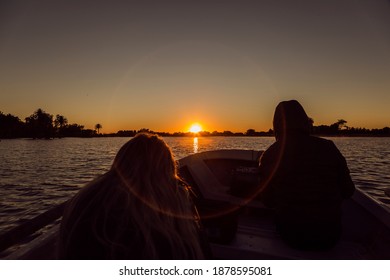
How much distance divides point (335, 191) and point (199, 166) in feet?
12.5

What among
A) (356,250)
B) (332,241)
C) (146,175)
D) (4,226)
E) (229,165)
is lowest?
(4,226)

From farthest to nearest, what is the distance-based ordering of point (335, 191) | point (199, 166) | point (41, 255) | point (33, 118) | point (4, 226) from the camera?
point (33, 118) → point (4, 226) → point (199, 166) → point (41, 255) → point (335, 191)

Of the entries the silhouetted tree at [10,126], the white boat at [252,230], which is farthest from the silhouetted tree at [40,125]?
the white boat at [252,230]

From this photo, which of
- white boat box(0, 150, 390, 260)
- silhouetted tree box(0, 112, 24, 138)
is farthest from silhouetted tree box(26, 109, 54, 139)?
white boat box(0, 150, 390, 260)

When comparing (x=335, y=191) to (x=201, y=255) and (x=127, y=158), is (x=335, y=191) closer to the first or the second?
(x=201, y=255)

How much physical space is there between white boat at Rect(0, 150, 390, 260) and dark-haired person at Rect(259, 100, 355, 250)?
35 centimetres

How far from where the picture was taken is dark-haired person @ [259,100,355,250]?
9.36 ft

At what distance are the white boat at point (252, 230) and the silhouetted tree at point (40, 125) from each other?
572 feet

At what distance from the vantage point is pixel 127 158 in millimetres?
1518

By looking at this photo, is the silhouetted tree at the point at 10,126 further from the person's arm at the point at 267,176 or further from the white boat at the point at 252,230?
the person's arm at the point at 267,176

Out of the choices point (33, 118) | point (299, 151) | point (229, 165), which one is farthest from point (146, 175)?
point (33, 118)

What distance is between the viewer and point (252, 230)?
4.11 meters

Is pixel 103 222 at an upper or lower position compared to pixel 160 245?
upper

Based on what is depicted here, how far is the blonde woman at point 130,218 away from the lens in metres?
1.28
